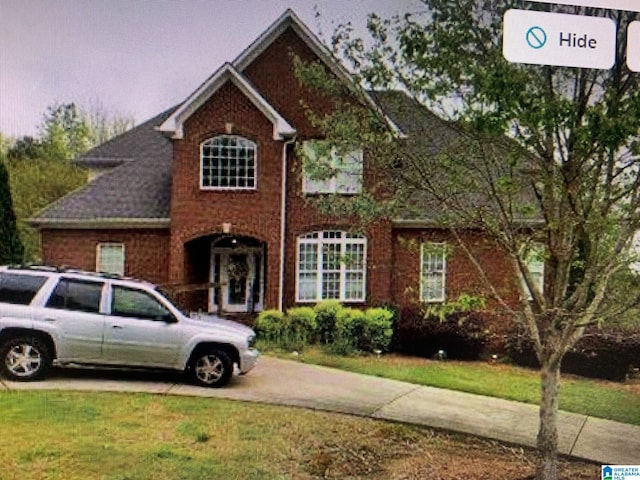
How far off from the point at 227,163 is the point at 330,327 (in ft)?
1.70

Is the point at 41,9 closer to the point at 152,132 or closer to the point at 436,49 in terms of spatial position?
the point at 152,132

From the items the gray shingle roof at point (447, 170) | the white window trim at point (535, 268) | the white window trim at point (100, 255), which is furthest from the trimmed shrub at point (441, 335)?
the white window trim at point (100, 255)

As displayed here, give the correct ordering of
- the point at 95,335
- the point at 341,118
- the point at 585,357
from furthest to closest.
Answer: the point at 585,357
the point at 341,118
the point at 95,335

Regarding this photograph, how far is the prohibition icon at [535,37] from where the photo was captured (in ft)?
6.03

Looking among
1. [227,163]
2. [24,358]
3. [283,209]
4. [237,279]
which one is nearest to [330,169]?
[283,209]

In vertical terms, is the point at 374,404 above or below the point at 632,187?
below

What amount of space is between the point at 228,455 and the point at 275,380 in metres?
0.23

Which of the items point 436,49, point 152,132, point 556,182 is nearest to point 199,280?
point 152,132

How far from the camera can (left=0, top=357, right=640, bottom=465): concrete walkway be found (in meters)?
1.74

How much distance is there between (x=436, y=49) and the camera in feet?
5.95

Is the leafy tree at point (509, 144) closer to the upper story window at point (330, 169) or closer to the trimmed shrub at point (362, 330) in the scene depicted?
the upper story window at point (330, 169)

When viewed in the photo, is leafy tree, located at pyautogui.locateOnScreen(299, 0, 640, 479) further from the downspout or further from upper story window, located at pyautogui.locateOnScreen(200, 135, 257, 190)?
upper story window, located at pyautogui.locateOnScreen(200, 135, 257, 190)

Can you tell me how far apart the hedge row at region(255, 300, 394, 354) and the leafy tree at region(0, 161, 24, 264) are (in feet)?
2.01

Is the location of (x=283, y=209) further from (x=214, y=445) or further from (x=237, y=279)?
(x=214, y=445)
